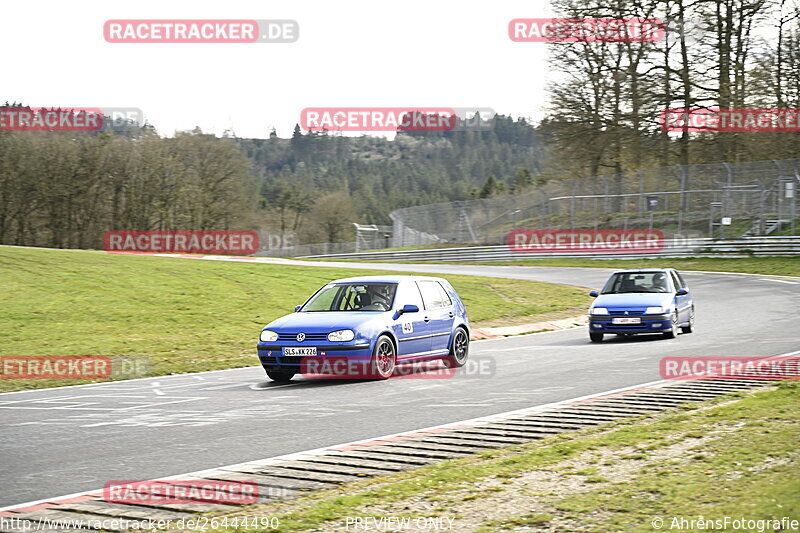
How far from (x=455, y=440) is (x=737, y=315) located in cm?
1685

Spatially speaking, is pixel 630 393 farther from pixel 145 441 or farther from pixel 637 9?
pixel 637 9

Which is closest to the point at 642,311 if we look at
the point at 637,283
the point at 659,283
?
the point at 659,283

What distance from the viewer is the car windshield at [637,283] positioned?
20.3 m

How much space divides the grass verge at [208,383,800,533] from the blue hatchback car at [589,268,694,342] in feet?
34.9

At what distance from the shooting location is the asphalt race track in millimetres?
7656

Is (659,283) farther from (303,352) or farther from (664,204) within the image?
(664,204)

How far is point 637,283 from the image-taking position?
20703 millimetres

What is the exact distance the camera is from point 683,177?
4781cm

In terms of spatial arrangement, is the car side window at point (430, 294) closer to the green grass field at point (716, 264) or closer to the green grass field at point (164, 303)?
the green grass field at point (164, 303)

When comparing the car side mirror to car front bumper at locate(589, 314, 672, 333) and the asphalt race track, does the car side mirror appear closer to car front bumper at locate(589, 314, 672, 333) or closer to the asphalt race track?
the asphalt race track

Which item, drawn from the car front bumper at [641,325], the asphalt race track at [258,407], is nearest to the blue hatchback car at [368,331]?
the asphalt race track at [258,407]

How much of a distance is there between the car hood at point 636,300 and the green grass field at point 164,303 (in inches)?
199

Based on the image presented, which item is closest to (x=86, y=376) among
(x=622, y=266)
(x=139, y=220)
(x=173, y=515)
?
(x=173, y=515)

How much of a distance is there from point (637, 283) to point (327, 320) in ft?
31.5
